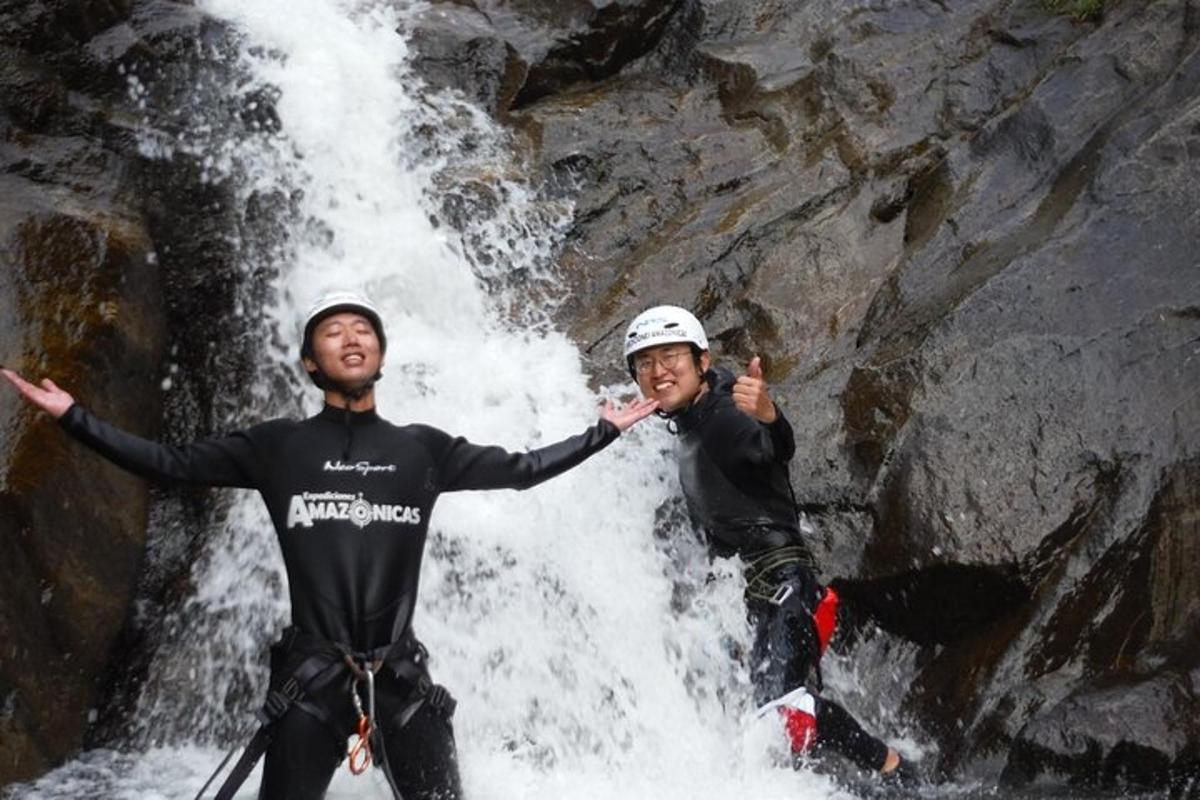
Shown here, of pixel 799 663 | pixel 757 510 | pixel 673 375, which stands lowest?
pixel 799 663

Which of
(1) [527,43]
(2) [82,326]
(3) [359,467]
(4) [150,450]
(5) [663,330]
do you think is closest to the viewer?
(4) [150,450]

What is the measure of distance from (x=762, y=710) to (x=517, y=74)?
751cm

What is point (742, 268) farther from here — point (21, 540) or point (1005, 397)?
point (21, 540)

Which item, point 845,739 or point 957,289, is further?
point 957,289

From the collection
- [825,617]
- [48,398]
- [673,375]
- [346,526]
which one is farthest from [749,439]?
[48,398]

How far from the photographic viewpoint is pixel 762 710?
6.78 metres

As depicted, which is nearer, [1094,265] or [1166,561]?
[1166,561]

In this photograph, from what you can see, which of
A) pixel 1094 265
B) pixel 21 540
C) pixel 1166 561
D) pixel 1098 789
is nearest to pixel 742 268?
pixel 1094 265

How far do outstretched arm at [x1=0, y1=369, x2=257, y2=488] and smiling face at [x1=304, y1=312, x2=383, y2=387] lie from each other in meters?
0.49

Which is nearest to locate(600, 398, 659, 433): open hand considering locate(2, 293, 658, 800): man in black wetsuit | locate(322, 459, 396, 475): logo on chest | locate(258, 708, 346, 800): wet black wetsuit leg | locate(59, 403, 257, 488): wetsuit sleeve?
locate(2, 293, 658, 800): man in black wetsuit

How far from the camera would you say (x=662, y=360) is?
752 centimetres

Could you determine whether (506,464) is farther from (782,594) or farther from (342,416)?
(782,594)

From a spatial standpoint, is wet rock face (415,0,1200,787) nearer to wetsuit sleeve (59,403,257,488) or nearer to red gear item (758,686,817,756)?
red gear item (758,686,817,756)

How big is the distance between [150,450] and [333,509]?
81 cm
